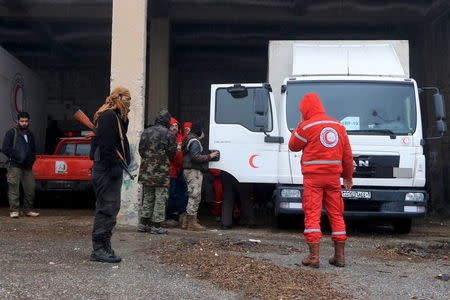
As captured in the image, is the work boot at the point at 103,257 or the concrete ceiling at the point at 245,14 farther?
the concrete ceiling at the point at 245,14

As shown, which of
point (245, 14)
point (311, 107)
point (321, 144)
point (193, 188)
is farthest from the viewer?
point (245, 14)

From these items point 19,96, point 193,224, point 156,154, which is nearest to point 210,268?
point 156,154

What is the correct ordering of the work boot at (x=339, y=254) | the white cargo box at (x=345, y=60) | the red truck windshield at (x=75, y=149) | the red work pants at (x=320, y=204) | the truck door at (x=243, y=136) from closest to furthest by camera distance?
the red work pants at (x=320, y=204)
the work boot at (x=339, y=254)
the truck door at (x=243, y=136)
the white cargo box at (x=345, y=60)
the red truck windshield at (x=75, y=149)

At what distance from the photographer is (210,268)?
4801mm

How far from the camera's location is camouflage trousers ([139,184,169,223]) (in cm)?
712

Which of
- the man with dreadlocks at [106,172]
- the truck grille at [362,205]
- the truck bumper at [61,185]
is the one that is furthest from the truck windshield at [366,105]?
the truck bumper at [61,185]

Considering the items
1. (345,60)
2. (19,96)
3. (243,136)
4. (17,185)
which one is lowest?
(17,185)

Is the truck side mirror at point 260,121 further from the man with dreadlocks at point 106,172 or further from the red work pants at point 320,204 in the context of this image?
the man with dreadlocks at point 106,172

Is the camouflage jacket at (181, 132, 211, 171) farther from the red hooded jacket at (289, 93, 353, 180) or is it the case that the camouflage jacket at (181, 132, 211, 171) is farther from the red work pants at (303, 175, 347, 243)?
the red work pants at (303, 175, 347, 243)

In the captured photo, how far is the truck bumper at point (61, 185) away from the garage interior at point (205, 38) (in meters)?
4.13

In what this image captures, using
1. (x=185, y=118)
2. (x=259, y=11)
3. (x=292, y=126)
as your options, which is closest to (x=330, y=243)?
(x=292, y=126)

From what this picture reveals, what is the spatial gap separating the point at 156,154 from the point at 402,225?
419 cm

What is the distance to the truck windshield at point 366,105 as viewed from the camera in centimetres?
720

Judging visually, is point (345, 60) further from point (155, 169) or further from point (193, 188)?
point (155, 169)
